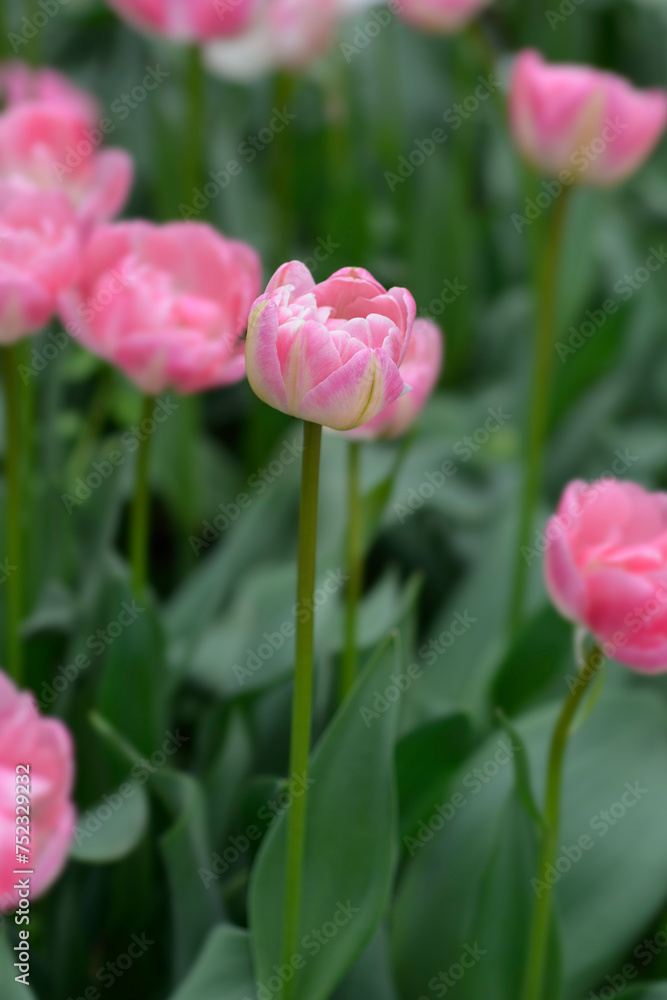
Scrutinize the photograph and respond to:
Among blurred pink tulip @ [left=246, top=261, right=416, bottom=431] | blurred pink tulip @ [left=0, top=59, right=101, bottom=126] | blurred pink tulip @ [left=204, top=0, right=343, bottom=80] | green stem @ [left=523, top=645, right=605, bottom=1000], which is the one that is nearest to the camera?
blurred pink tulip @ [left=246, top=261, right=416, bottom=431]

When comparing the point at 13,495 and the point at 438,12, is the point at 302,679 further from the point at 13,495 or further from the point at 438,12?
the point at 438,12

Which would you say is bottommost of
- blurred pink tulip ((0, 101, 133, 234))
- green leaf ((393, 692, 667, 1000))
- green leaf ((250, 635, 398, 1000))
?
green leaf ((393, 692, 667, 1000))

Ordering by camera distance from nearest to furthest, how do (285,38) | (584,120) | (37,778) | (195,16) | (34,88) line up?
(37,778)
(584,120)
(195,16)
(34,88)
(285,38)

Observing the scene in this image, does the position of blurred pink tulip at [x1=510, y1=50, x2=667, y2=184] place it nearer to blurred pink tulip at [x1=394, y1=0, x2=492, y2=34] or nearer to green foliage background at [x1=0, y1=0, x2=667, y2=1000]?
green foliage background at [x1=0, y1=0, x2=667, y2=1000]

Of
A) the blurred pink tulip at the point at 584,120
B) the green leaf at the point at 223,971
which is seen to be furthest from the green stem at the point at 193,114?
the green leaf at the point at 223,971

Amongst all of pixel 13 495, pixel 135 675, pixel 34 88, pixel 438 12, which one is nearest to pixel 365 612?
pixel 135 675

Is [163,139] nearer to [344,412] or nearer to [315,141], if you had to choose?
[315,141]

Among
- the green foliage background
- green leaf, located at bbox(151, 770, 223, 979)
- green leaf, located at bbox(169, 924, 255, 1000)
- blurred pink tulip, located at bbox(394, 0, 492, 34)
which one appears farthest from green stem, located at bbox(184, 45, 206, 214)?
green leaf, located at bbox(169, 924, 255, 1000)
